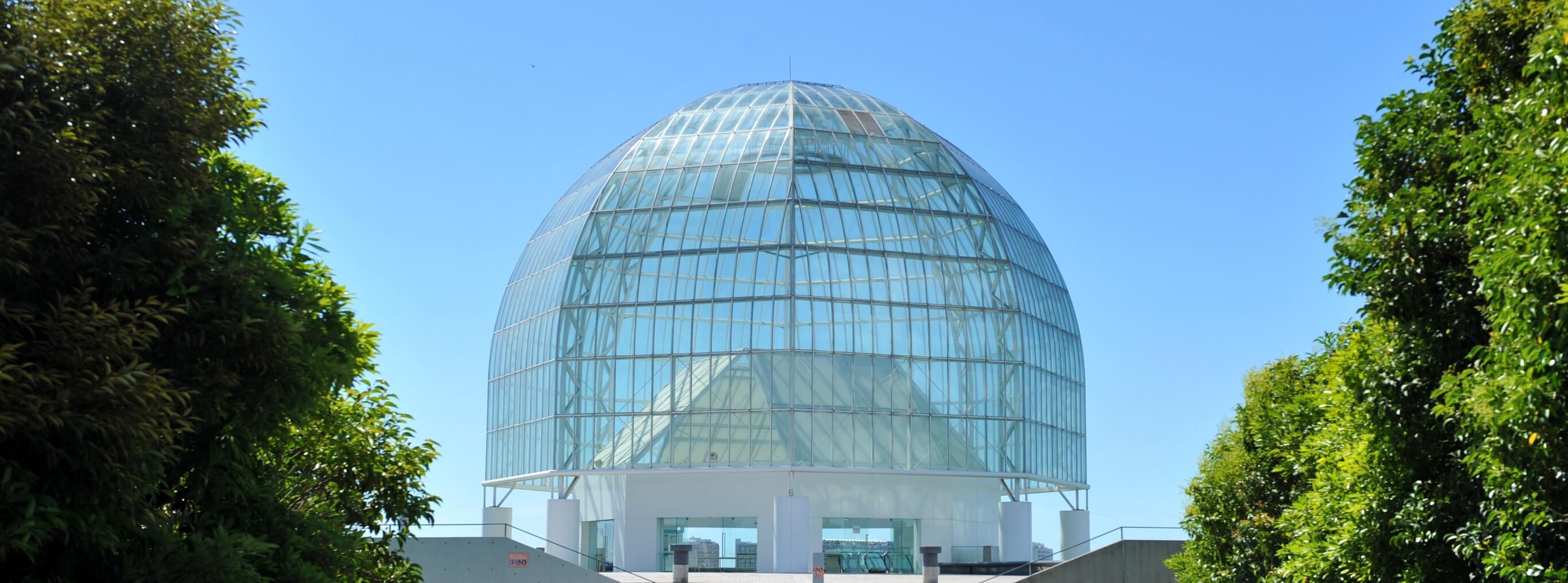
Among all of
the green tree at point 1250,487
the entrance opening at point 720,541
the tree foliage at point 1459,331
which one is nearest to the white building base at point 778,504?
the entrance opening at point 720,541

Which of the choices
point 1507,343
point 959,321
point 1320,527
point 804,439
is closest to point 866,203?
point 959,321

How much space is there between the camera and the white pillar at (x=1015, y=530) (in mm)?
54031

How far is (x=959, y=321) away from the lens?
5272 centimetres

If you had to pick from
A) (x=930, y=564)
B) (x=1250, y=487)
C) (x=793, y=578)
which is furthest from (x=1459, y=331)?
(x=793, y=578)

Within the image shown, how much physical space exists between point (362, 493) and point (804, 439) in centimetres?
3157

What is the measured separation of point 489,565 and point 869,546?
48.2 feet

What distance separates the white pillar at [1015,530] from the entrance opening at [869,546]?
445 cm

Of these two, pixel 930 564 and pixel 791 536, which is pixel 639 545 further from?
pixel 930 564

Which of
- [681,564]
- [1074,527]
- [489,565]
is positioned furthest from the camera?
[1074,527]

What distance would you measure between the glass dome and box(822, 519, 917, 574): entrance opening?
86.0 inches

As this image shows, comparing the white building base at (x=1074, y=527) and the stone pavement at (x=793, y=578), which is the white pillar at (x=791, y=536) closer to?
the stone pavement at (x=793, y=578)

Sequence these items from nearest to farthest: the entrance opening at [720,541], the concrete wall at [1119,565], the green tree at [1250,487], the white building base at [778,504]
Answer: the green tree at [1250,487] → the concrete wall at [1119,565] → the white building base at [778,504] → the entrance opening at [720,541]

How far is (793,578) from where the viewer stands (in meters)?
44.7

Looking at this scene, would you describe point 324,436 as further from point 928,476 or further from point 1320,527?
point 928,476
